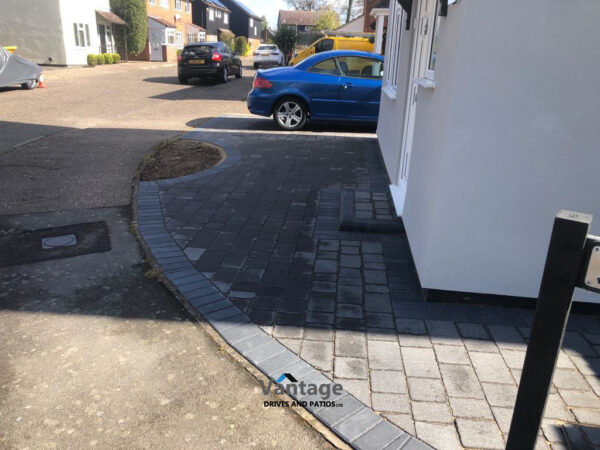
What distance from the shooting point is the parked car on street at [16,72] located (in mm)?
16281

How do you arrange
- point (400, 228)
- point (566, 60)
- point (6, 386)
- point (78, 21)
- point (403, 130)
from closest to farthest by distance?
1. point (6, 386)
2. point (566, 60)
3. point (400, 228)
4. point (403, 130)
5. point (78, 21)

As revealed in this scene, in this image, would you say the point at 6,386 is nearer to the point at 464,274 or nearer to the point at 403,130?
the point at 464,274

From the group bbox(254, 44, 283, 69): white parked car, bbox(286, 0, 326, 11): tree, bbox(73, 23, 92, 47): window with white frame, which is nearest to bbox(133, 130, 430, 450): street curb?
bbox(73, 23, 92, 47): window with white frame

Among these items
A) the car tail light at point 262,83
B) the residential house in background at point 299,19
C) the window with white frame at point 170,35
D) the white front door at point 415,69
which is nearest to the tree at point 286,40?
the window with white frame at point 170,35

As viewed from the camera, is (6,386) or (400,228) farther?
(400,228)

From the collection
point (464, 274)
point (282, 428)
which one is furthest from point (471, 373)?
point (282, 428)

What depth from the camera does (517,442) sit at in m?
1.93

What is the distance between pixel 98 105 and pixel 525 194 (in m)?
13.9

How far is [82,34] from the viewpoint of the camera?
105ft

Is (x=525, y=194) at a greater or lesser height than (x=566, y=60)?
lesser

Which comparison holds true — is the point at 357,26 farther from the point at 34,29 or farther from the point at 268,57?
the point at 34,29

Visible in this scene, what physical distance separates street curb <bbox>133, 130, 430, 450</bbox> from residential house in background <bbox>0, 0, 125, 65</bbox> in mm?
28959

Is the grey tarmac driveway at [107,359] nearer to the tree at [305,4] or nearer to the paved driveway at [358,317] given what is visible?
the paved driveway at [358,317]

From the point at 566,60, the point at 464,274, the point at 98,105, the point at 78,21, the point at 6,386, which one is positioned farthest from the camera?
the point at 78,21
